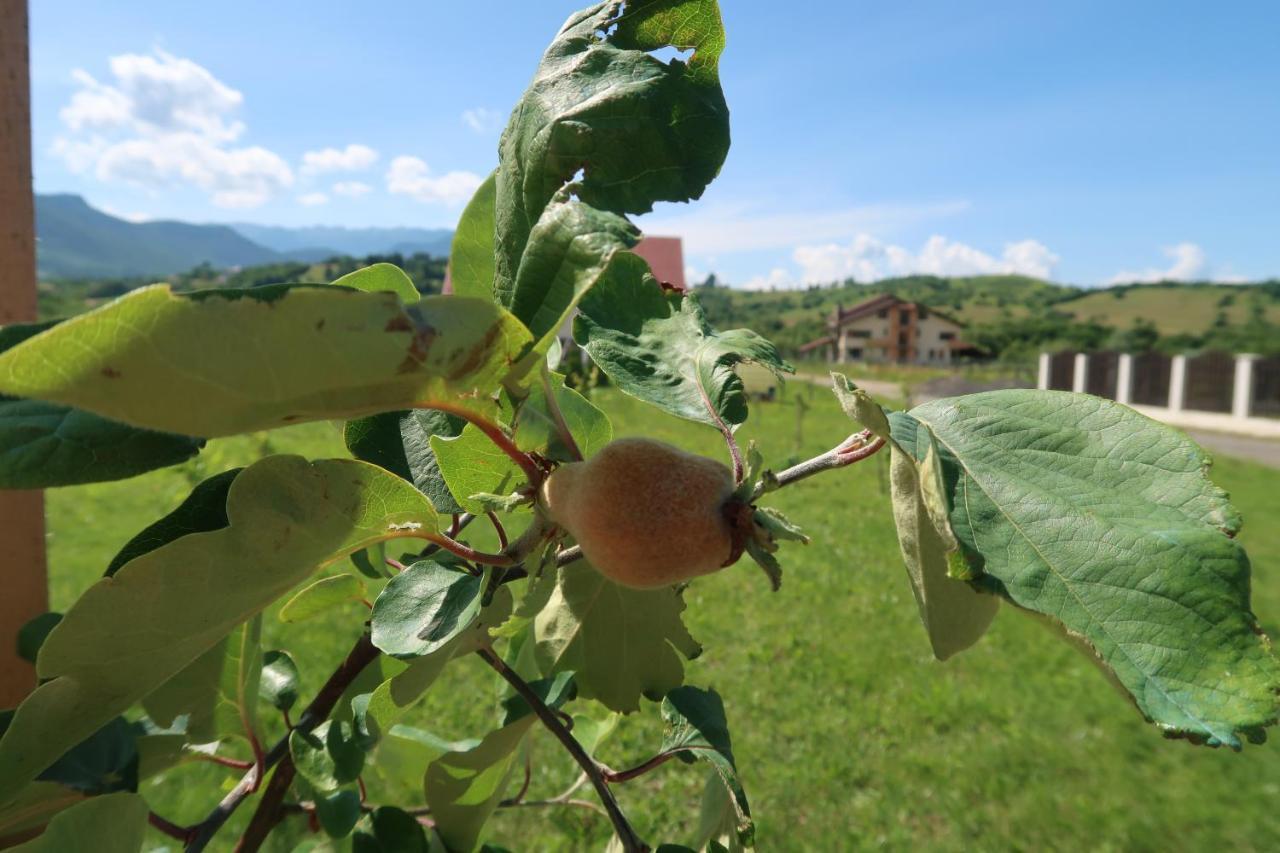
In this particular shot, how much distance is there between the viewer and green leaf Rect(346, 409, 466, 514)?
71cm

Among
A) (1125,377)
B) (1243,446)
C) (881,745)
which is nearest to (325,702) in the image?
(881,745)

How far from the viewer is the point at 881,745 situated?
381 cm

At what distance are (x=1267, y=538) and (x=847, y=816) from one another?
609 centimetres

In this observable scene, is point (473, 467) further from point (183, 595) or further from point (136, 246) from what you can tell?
point (136, 246)

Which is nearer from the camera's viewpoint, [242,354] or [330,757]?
[242,354]

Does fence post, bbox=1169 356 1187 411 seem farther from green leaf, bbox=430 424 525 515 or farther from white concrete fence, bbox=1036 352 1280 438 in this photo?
green leaf, bbox=430 424 525 515

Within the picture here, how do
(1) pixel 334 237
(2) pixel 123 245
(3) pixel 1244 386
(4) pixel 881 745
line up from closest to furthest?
1. (4) pixel 881 745
2. (3) pixel 1244 386
3. (2) pixel 123 245
4. (1) pixel 334 237

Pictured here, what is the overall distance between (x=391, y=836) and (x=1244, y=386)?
21.4m

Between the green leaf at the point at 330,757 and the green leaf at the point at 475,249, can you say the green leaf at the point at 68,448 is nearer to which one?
the green leaf at the point at 475,249

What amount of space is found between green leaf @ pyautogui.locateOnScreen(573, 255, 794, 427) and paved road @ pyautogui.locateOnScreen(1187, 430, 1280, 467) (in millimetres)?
13084

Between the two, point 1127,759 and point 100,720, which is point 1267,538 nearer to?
point 1127,759

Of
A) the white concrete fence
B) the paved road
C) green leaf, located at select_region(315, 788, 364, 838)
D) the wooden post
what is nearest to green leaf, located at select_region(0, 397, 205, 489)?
green leaf, located at select_region(315, 788, 364, 838)

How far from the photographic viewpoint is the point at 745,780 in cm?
352

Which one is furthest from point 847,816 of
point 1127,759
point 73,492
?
point 73,492
